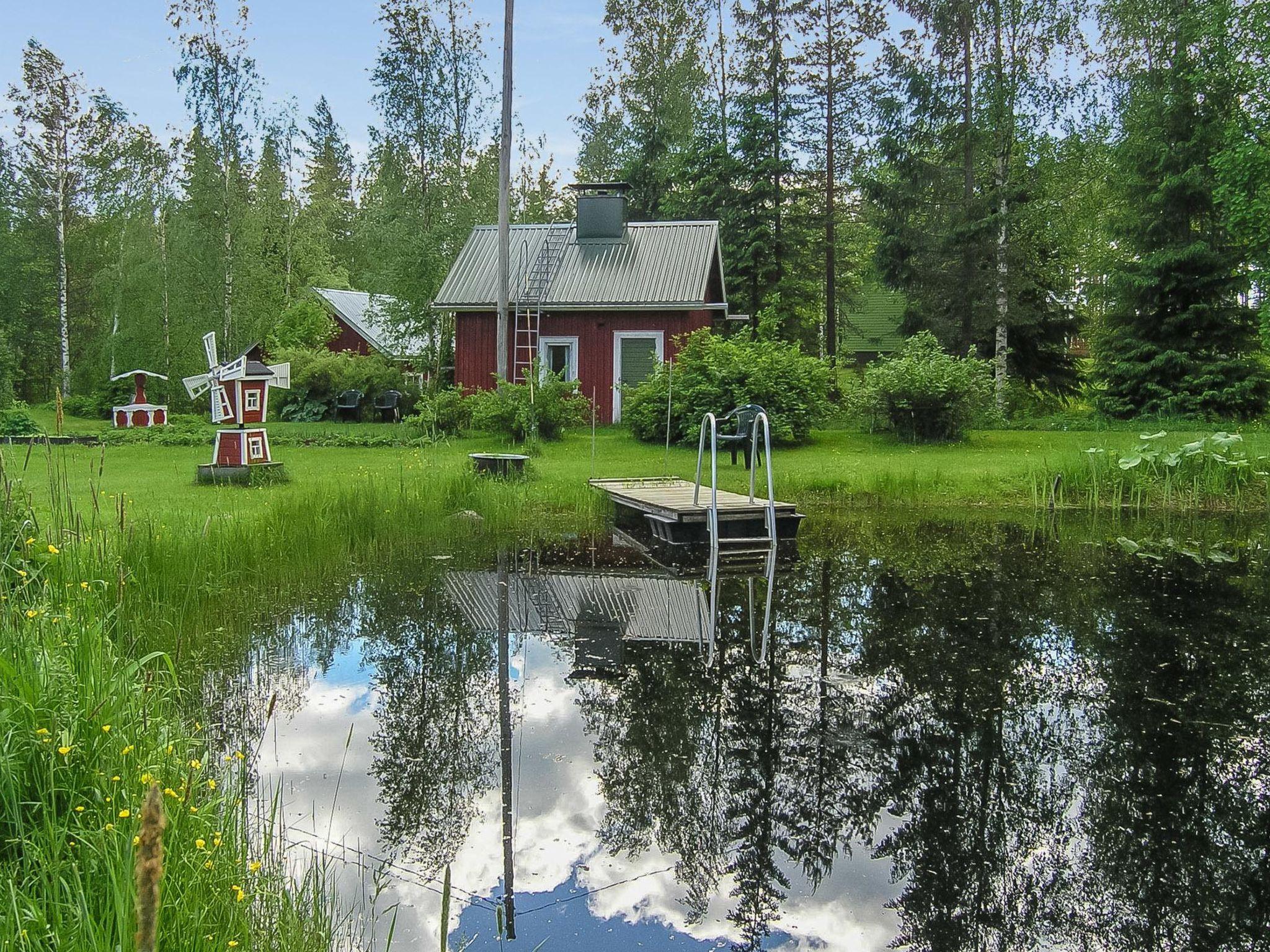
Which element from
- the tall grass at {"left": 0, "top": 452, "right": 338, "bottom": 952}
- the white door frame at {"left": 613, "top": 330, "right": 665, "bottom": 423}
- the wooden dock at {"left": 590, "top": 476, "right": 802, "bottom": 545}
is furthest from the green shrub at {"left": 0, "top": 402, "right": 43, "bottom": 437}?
the tall grass at {"left": 0, "top": 452, "right": 338, "bottom": 952}

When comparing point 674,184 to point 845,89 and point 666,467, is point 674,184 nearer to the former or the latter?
point 845,89

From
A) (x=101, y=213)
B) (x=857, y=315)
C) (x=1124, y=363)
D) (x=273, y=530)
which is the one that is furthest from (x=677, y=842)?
(x=857, y=315)

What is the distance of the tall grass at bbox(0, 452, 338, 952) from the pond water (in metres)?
0.35

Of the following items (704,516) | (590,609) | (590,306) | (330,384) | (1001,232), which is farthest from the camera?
(330,384)

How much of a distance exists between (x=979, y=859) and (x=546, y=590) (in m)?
4.70

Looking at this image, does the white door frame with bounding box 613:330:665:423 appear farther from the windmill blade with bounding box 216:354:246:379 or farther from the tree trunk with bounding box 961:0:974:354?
the windmill blade with bounding box 216:354:246:379

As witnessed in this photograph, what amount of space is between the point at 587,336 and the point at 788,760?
1689 centimetres

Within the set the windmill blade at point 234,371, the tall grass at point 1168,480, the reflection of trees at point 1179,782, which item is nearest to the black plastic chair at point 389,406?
the windmill blade at point 234,371

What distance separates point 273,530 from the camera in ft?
27.5

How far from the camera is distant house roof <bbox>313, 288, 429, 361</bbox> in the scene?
965 inches

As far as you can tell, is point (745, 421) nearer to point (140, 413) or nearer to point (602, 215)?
point (602, 215)

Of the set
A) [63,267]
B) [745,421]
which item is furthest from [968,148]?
[63,267]

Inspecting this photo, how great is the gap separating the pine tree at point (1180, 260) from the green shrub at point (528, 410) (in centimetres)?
1044

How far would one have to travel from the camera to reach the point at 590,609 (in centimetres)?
746
